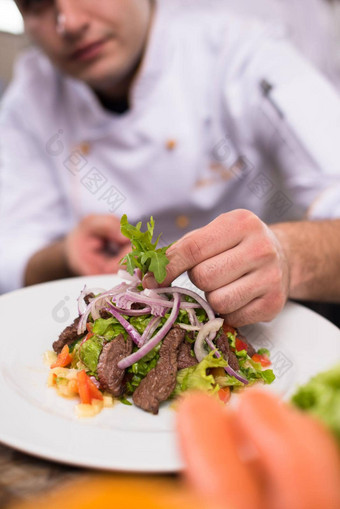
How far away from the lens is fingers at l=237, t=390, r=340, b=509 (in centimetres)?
42

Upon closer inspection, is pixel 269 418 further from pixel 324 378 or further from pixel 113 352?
pixel 113 352

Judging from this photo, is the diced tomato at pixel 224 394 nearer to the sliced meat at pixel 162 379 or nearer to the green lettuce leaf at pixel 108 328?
the sliced meat at pixel 162 379

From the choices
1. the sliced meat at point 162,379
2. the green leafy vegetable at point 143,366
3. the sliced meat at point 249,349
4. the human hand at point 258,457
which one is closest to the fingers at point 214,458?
→ the human hand at point 258,457

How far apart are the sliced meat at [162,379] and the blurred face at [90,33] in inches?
73.4

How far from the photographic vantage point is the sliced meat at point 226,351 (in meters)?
1.26

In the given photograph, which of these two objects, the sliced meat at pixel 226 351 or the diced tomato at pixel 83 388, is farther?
the sliced meat at pixel 226 351

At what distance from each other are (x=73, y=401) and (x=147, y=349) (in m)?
0.22

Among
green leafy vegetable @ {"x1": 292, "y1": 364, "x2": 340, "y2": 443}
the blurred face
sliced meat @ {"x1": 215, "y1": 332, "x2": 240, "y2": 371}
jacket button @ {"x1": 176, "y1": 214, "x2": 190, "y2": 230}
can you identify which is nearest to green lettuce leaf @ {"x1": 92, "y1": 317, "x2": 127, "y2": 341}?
sliced meat @ {"x1": 215, "y1": 332, "x2": 240, "y2": 371}

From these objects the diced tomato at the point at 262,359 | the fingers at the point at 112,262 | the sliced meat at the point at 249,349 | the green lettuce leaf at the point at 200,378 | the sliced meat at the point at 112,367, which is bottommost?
the diced tomato at the point at 262,359

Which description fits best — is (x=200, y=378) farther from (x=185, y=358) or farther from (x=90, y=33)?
(x=90, y=33)

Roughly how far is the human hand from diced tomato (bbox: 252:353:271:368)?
85 cm

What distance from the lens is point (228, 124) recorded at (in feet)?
9.28

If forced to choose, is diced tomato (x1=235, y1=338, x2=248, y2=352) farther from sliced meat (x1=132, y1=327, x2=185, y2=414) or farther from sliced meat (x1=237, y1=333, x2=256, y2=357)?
sliced meat (x1=132, y1=327, x2=185, y2=414)

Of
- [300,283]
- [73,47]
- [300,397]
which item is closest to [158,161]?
[73,47]
